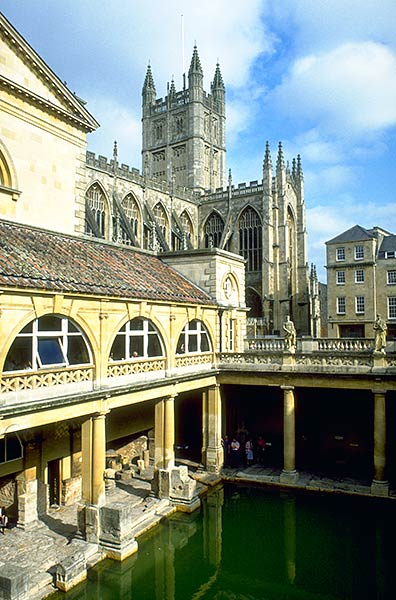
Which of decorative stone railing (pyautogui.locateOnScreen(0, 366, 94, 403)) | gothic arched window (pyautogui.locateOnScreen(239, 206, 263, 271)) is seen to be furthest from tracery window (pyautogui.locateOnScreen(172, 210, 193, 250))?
decorative stone railing (pyautogui.locateOnScreen(0, 366, 94, 403))

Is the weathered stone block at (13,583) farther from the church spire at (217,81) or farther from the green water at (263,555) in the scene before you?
the church spire at (217,81)

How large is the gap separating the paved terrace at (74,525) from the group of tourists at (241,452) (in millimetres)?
694

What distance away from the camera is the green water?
13.8 meters

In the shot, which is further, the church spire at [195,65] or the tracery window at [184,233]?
the church spire at [195,65]

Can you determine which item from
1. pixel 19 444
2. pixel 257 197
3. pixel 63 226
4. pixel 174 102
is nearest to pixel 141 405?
pixel 19 444

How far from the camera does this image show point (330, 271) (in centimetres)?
5062

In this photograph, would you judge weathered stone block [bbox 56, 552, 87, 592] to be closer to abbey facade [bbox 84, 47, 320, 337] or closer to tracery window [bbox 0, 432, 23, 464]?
tracery window [bbox 0, 432, 23, 464]

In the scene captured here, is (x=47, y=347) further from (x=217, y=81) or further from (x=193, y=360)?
(x=217, y=81)

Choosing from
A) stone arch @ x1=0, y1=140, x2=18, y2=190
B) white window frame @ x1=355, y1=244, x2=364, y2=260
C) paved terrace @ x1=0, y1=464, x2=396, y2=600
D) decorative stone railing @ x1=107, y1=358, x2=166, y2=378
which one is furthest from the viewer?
white window frame @ x1=355, y1=244, x2=364, y2=260

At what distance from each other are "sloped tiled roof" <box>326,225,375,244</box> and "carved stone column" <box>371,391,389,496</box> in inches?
1221

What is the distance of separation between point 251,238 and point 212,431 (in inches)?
1492

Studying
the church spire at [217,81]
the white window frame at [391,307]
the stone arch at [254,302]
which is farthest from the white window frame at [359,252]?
the church spire at [217,81]

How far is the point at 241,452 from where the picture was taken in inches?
1026

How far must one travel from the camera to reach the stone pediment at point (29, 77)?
60.7 ft
